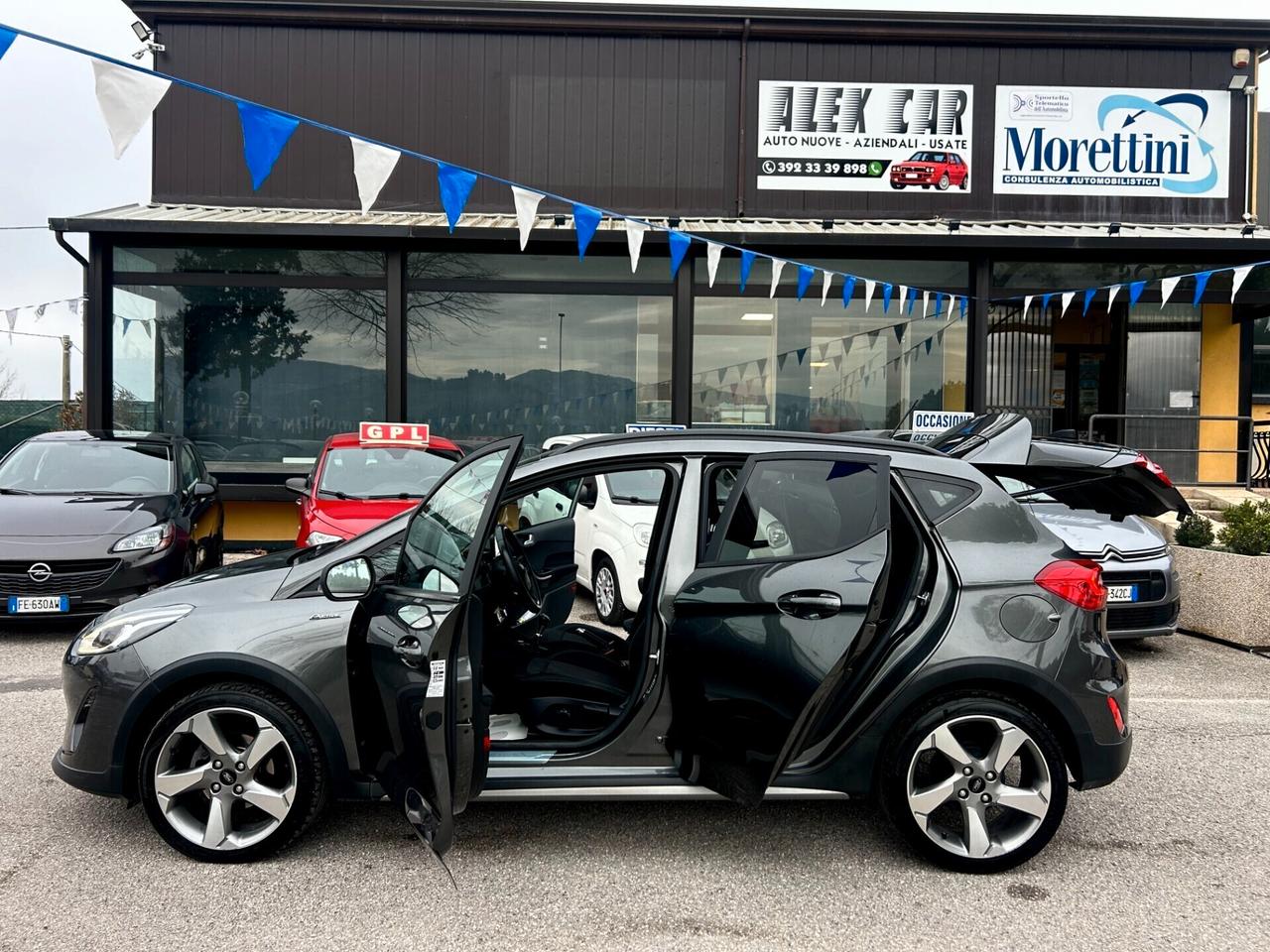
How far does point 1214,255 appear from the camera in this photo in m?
12.2

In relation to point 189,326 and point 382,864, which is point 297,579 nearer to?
point 382,864

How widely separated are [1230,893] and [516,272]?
1051 cm

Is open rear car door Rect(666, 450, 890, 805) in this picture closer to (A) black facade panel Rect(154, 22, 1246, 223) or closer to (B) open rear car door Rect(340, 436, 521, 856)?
(B) open rear car door Rect(340, 436, 521, 856)

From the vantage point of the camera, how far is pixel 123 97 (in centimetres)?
526

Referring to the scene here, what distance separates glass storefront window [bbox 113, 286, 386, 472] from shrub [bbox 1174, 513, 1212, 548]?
9150 millimetres

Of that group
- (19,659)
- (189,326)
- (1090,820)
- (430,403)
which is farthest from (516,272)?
(1090,820)

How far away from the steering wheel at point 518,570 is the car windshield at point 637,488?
273cm

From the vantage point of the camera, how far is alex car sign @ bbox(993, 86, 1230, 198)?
13.1 m

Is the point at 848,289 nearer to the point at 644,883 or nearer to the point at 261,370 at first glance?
the point at 261,370

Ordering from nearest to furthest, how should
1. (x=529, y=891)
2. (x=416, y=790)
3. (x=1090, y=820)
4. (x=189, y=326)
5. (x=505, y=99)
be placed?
(x=416, y=790) < (x=529, y=891) < (x=1090, y=820) < (x=189, y=326) < (x=505, y=99)

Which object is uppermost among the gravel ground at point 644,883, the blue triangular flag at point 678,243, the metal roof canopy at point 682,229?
the metal roof canopy at point 682,229

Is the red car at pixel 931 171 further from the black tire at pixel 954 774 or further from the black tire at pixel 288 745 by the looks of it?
the black tire at pixel 288 745

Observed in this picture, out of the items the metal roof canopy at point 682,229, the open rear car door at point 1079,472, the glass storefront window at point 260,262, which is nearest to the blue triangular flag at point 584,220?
the metal roof canopy at point 682,229

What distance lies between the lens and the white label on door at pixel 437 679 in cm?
287
